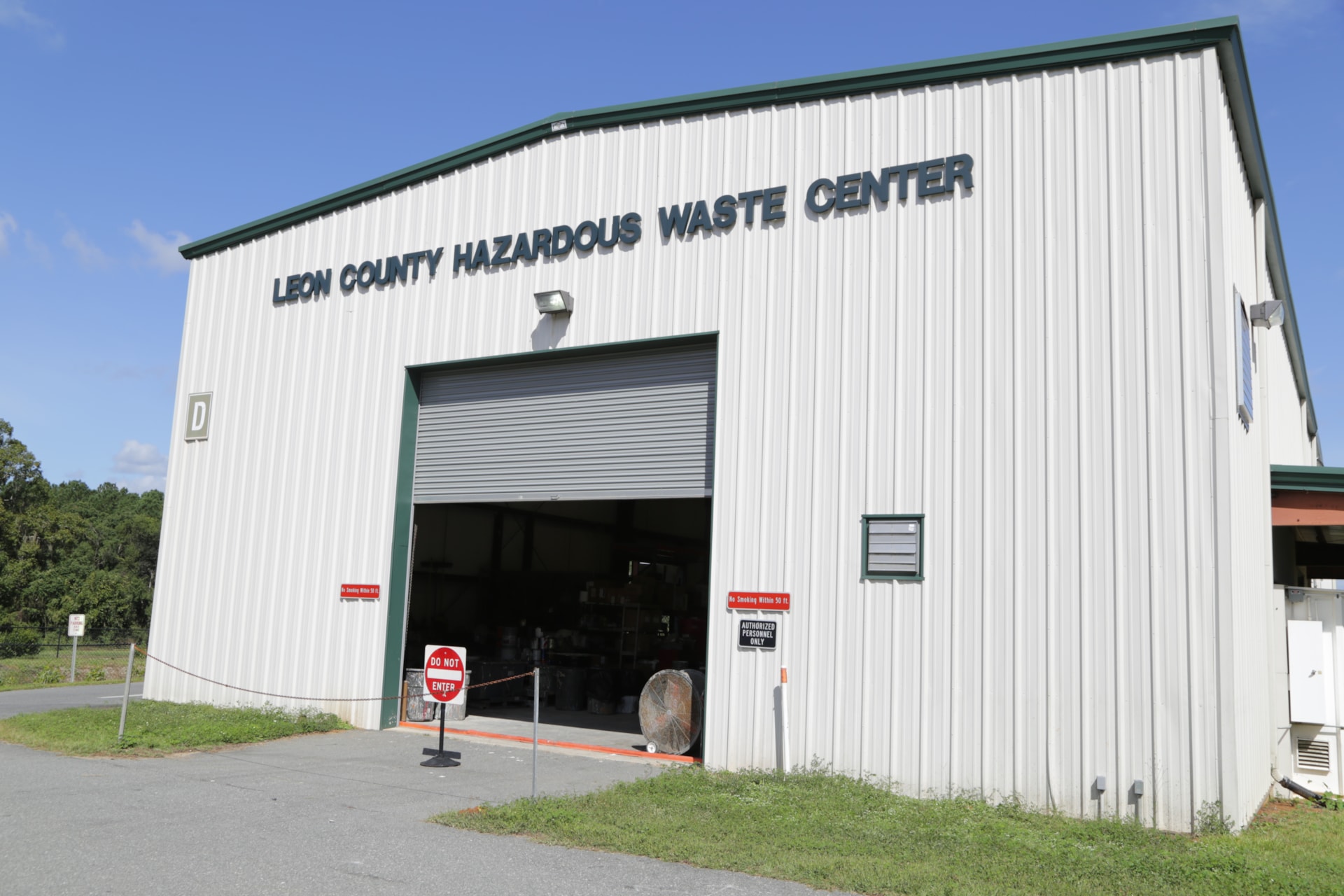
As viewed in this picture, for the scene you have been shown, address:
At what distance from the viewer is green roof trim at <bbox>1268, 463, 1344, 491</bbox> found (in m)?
12.1

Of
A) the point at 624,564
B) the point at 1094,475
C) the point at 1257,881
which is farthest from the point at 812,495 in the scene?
the point at 624,564

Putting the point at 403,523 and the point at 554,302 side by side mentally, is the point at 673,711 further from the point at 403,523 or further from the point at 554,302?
the point at 554,302

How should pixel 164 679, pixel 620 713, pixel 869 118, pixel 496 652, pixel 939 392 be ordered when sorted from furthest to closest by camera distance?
pixel 496 652 → pixel 620 713 → pixel 164 679 → pixel 869 118 → pixel 939 392

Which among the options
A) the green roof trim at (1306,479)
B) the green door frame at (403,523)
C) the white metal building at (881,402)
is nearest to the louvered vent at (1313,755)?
the white metal building at (881,402)

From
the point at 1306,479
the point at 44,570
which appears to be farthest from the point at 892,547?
the point at 44,570

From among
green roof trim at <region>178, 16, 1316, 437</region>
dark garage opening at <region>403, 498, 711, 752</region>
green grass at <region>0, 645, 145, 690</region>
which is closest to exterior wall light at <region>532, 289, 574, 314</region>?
green roof trim at <region>178, 16, 1316, 437</region>

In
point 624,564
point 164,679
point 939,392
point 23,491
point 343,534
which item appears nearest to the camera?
Answer: point 939,392

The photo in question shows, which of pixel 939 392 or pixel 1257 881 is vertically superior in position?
pixel 939 392

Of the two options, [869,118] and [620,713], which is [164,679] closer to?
[620,713]

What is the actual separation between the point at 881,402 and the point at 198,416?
12334mm

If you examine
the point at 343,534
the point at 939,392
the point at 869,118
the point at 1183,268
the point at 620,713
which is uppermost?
the point at 869,118

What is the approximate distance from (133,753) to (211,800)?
3.71 m

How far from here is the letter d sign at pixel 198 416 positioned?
18.4 meters

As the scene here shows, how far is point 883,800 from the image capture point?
420 inches
